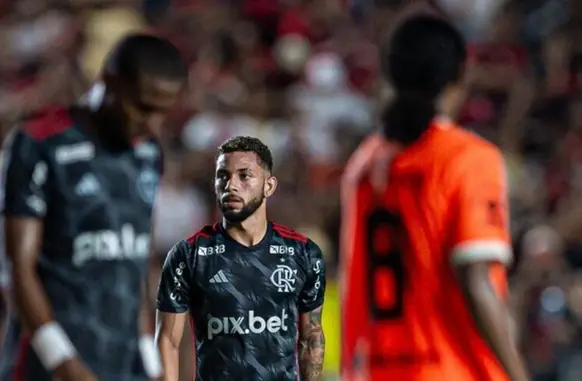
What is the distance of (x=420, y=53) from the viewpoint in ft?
15.2

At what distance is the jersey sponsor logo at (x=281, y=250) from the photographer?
2.97m

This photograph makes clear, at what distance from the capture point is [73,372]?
4648mm

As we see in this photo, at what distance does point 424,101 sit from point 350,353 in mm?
938

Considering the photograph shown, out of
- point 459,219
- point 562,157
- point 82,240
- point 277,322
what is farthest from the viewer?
point 562,157

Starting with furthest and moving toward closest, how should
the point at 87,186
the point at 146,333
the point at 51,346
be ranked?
the point at 146,333
the point at 87,186
the point at 51,346

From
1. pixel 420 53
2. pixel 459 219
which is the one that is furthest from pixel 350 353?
pixel 420 53

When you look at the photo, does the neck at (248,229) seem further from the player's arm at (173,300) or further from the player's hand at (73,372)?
the player's hand at (73,372)

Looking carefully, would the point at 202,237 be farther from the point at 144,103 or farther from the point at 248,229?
the point at 144,103

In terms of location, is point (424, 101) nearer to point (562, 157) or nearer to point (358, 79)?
point (562, 157)

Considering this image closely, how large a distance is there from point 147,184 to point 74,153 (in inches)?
12.1

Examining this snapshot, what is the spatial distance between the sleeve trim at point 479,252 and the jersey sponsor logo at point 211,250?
1.63 m

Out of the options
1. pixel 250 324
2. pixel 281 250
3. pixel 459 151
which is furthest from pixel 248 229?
pixel 459 151

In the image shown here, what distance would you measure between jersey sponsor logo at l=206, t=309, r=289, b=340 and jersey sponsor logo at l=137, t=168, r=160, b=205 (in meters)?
2.17

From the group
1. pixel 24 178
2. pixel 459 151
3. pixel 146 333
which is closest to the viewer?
pixel 459 151
